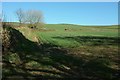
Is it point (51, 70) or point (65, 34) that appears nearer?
point (51, 70)

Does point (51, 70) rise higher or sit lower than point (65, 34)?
lower

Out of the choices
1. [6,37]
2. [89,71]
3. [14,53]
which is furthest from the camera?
[6,37]

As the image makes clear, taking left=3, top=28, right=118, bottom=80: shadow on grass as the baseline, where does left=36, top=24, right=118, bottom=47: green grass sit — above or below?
above

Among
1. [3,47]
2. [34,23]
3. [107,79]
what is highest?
[34,23]

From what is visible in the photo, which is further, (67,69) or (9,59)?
(9,59)

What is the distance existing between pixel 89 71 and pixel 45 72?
2.18 metres

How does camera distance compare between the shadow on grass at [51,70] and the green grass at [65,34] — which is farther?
the green grass at [65,34]

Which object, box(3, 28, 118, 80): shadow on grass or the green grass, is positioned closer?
box(3, 28, 118, 80): shadow on grass

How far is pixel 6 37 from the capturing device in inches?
647

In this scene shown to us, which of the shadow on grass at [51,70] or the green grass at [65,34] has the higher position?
the green grass at [65,34]

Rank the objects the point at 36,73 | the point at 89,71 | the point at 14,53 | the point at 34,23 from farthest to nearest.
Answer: the point at 34,23
the point at 14,53
the point at 89,71
the point at 36,73

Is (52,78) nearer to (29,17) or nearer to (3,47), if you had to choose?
(3,47)

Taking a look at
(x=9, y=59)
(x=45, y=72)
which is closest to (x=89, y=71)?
(x=45, y=72)

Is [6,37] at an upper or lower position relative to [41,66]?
upper
